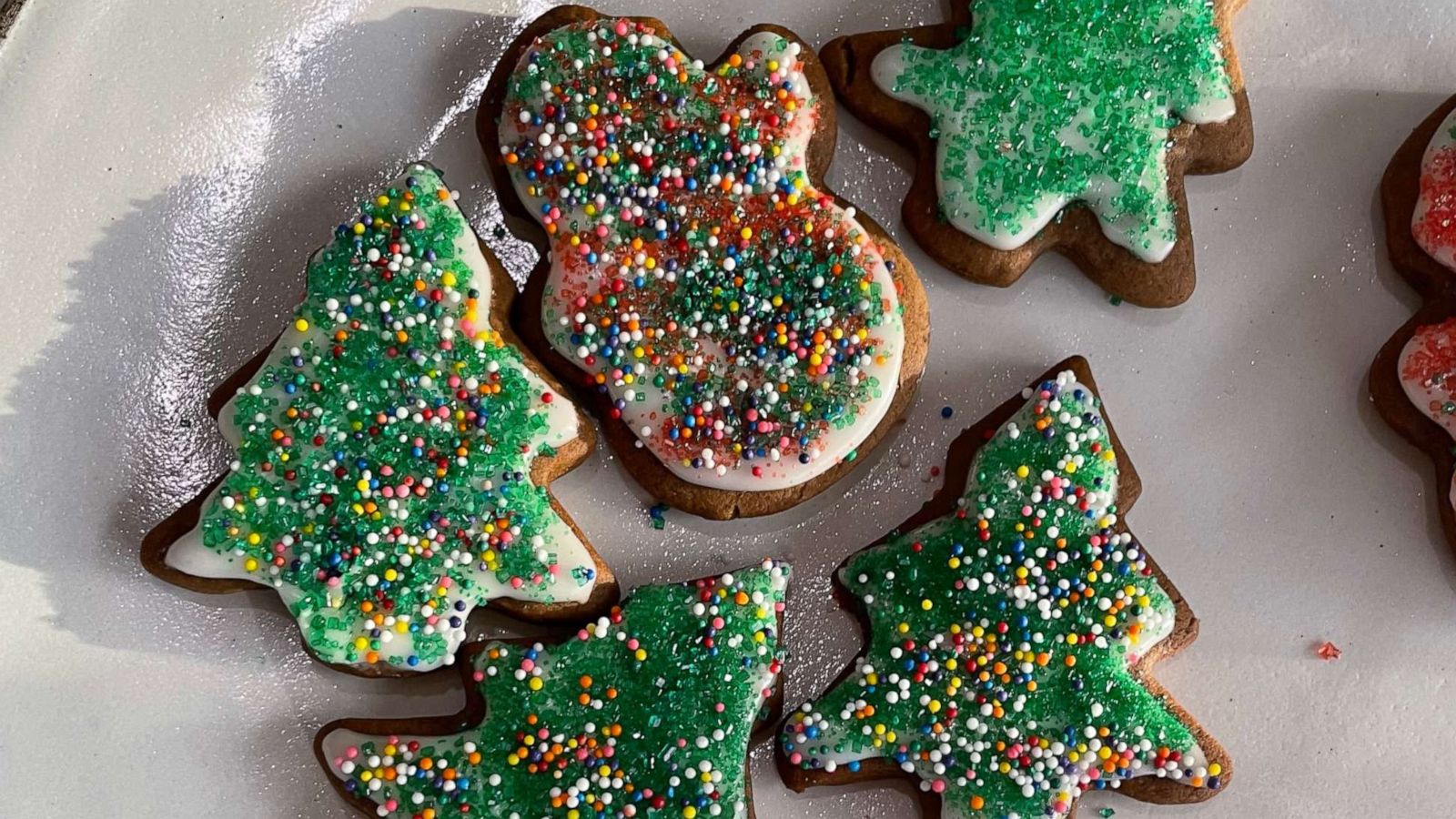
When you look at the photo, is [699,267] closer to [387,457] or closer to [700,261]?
[700,261]

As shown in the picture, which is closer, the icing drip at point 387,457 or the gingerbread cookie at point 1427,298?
the icing drip at point 387,457

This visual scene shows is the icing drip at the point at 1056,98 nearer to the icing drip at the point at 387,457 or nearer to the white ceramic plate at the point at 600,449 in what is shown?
the white ceramic plate at the point at 600,449

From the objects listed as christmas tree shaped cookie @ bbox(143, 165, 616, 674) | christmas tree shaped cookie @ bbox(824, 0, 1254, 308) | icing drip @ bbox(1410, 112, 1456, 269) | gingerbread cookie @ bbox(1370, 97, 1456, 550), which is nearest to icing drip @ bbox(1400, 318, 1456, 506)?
gingerbread cookie @ bbox(1370, 97, 1456, 550)

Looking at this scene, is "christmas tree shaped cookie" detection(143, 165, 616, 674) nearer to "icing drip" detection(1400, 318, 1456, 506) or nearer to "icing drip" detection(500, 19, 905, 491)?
"icing drip" detection(500, 19, 905, 491)

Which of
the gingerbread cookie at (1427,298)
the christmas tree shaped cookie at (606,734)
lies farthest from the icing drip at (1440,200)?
the christmas tree shaped cookie at (606,734)

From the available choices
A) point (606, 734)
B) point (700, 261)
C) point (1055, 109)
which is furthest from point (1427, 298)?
point (606, 734)

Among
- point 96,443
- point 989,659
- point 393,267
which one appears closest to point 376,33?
point 393,267

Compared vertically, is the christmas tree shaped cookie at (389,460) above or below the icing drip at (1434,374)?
above

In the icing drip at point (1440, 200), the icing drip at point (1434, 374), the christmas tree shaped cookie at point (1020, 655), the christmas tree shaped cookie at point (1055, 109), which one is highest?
the christmas tree shaped cookie at point (1055, 109)
